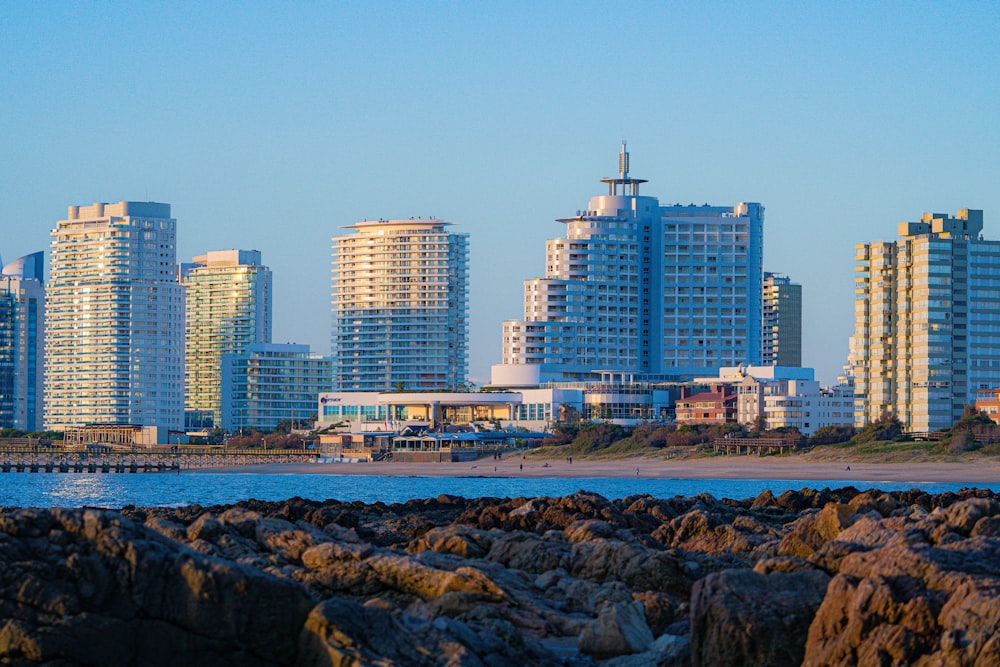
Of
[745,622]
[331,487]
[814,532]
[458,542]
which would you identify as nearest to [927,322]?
[331,487]

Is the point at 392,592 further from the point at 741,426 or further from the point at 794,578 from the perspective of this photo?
the point at 741,426

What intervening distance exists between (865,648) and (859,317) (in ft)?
487

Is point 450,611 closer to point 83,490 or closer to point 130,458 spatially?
point 83,490

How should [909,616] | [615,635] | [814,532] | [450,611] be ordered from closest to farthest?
[909,616] < [615,635] < [450,611] < [814,532]

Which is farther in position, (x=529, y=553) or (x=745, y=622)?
(x=529, y=553)

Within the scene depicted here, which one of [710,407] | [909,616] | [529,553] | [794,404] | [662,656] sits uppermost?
[909,616]

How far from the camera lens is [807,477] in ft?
358

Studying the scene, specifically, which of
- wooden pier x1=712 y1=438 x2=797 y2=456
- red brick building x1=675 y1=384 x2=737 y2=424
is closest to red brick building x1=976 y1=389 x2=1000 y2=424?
wooden pier x1=712 y1=438 x2=797 y2=456

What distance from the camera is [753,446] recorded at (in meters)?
141

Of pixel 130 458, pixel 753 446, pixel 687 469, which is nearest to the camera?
pixel 687 469

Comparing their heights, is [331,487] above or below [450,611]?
below

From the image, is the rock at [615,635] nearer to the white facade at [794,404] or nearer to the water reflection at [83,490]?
the water reflection at [83,490]

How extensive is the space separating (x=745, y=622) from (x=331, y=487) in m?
91.3

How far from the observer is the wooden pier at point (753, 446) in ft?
450
